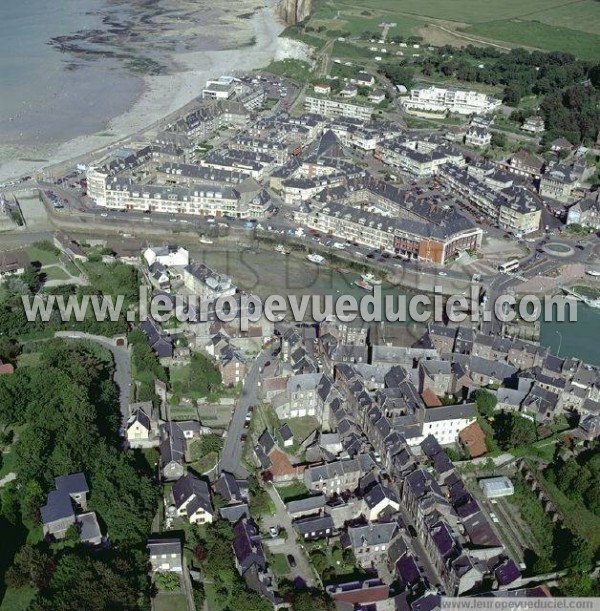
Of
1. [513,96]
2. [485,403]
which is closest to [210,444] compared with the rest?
[485,403]

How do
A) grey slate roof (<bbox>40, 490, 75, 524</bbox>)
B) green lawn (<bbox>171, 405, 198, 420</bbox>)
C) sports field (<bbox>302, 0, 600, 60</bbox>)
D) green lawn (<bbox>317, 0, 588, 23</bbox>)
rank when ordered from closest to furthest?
1. grey slate roof (<bbox>40, 490, 75, 524</bbox>)
2. green lawn (<bbox>171, 405, 198, 420</bbox>)
3. sports field (<bbox>302, 0, 600, 60</bbox>)
4. green lawn (<bbox>317, 0, 588, 23</bbox>)

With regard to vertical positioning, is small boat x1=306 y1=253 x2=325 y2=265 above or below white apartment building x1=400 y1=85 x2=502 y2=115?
below

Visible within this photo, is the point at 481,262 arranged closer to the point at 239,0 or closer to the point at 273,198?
the point at 273,198

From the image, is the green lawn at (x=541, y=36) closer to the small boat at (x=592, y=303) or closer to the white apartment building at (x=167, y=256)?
the small boat at (x=592, y=303)

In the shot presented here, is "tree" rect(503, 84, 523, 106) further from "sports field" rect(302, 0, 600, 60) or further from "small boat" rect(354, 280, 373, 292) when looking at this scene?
"small boat" rect(354, 280, 373, 292)

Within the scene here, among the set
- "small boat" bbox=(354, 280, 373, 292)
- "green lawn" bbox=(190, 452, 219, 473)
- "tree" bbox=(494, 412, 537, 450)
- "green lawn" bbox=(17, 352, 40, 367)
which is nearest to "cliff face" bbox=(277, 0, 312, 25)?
"small boat" bbox=(354, 280, 373, 292)

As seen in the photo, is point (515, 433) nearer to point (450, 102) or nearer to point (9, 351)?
point (9, 351)

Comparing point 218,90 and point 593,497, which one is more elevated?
point 218,90

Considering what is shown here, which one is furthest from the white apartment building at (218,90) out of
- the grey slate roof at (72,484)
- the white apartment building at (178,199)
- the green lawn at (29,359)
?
the grey slate roof at (72,484)
